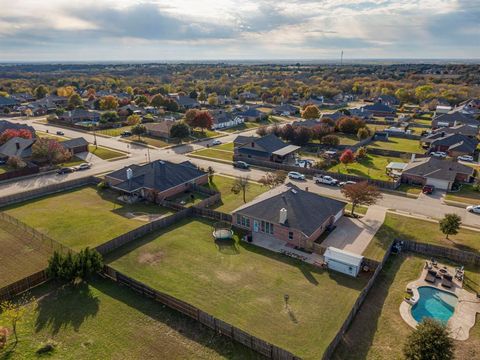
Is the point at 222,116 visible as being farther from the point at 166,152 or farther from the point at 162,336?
the point at 162,336

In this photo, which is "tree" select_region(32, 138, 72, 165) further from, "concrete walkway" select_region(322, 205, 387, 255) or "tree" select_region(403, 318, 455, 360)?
"tree" select_region(403, 318, 455, 360)

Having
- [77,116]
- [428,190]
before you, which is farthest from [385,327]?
[77,116]

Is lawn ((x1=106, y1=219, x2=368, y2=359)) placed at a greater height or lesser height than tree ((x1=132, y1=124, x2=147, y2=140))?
lesser

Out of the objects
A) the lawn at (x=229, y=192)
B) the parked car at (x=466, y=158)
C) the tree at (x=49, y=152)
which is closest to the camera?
the lawn at (x=229, y=192)

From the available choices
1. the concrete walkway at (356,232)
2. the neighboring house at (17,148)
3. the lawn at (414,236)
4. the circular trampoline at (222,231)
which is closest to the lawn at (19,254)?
the circular trampoline at (222,231)

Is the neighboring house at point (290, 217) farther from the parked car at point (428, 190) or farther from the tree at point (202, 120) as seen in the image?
the tree at point (202, 120)

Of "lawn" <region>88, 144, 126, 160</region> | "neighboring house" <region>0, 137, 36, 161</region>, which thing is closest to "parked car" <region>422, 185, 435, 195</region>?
"lawn" <region>88, 144, 126, 160</region>
